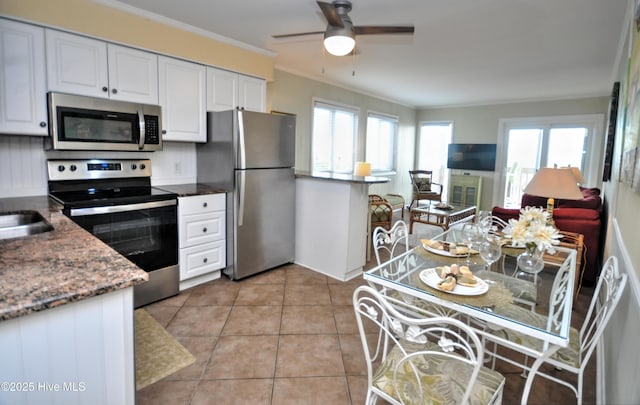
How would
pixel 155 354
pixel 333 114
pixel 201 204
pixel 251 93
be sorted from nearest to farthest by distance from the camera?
pixel 155 354 → pixel 201 204 → pixel 251 93 → pixel 333 114

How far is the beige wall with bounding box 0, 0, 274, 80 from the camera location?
2.21m

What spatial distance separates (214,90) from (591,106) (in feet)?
20.4

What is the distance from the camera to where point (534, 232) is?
1669 millimetres

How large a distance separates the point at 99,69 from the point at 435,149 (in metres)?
6.68

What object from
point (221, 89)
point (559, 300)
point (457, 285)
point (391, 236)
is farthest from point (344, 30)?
point (559, 300)

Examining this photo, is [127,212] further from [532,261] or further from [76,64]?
[532,261]

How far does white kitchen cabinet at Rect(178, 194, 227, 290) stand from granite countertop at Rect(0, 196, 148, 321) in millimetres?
1422

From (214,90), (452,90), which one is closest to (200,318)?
(214,90)

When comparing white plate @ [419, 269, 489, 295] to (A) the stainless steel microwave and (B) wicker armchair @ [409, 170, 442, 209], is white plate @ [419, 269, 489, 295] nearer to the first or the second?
(A) the stainless steel microwave

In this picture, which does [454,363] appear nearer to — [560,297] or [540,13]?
[560,297]

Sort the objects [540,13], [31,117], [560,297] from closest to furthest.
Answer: [560,297], [31,117], [540,13]

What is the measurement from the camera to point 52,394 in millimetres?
932

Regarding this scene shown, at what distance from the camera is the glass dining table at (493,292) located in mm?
1268

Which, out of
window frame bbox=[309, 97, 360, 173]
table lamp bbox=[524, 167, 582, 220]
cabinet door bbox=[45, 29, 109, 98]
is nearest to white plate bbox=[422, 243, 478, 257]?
table lamp bbox=[524, 167, 582, 220]
